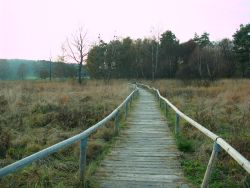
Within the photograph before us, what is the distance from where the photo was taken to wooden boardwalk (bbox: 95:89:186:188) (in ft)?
21.6

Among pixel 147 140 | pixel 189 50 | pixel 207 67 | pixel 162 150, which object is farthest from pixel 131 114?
pixel 189 50

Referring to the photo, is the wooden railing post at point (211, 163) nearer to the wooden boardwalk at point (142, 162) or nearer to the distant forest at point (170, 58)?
the wooden boardwalk at point (142, 162)

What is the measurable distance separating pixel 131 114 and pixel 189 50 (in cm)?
5631

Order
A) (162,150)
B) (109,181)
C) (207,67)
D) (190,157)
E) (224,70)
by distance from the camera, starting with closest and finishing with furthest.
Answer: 1. (109,181)
2. (190,157)
3. (162,150)
4. (207,67)
5. (224,70)

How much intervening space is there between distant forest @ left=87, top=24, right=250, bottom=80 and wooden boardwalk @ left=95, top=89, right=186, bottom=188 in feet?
157

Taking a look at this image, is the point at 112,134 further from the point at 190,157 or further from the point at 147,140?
the point at 190,157

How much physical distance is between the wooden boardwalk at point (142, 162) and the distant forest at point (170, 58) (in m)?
47.8

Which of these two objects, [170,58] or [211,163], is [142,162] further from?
[170,58]

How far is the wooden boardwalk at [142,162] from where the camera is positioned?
6590mm

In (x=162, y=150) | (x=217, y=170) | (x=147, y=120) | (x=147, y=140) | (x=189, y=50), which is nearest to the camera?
(x=217, y=170)

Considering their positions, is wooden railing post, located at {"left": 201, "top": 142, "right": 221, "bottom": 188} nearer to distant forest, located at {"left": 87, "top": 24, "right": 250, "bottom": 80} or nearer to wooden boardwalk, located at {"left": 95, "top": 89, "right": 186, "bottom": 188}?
wooden boardwalk, located at {"left": 95, "top": 89, "right": 186, "bottom": 188}

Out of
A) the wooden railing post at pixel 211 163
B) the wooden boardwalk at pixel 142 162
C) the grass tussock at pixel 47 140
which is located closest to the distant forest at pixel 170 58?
the grass tussock at pixel 47 140

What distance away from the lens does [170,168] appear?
24.7ft

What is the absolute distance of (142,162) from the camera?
7992 millimetres
